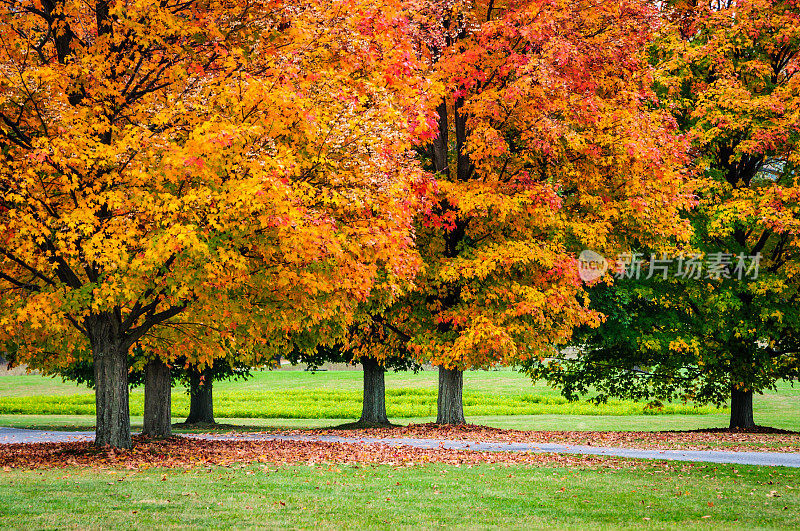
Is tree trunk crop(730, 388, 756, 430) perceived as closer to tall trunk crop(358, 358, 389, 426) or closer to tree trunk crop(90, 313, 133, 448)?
tall trunk crop(358, 358, 389, 426)

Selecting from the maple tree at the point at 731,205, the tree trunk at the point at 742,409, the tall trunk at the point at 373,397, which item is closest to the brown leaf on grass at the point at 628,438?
the tree trunk at the point at 742,409

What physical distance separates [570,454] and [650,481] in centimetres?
411

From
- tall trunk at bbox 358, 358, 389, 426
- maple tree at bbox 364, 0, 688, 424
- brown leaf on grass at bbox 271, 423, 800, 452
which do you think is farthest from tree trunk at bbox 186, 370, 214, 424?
maple tree at bbox 364, 0, 688, 424

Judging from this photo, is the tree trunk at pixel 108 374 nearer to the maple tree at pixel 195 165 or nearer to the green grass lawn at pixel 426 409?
the maple tree at pixel 195 165

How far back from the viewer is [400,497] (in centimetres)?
1088

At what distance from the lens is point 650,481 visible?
42.0ft

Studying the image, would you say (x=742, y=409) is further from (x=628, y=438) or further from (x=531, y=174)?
(x=531, y=174)

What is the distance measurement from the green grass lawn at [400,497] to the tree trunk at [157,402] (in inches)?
371

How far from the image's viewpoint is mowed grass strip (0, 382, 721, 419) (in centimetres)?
4221

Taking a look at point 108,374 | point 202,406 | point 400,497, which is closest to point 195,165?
point 108,374

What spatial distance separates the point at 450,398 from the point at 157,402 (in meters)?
8.43

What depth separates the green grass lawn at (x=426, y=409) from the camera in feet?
120

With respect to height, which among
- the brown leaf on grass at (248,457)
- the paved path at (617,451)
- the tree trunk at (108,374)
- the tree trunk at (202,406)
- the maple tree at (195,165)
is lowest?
the tree trunk at (202,406)

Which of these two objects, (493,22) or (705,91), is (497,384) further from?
(493,22)
